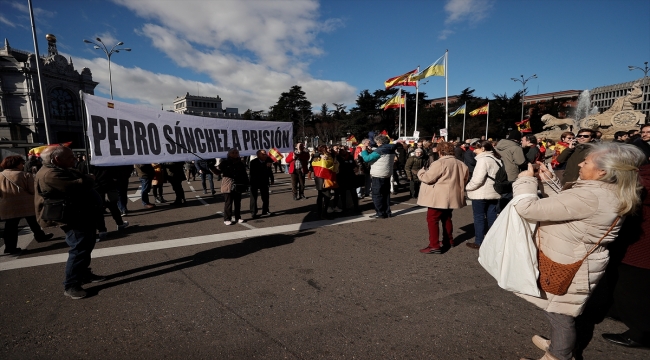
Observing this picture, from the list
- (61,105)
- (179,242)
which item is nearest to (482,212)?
(179,242)

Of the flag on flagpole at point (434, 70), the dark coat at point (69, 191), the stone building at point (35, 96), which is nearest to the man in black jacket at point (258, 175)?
the dark coat at point (69, 191)

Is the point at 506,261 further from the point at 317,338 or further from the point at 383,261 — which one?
the point at 383,261

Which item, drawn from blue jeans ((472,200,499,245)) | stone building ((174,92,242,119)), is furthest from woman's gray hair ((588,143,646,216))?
stone building ((174,92,242,119))

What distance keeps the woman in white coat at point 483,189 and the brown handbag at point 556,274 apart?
2.59 m

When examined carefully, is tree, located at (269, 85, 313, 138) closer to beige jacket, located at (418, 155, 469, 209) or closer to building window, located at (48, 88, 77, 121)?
building window, located at (48, 88, 77, 121)

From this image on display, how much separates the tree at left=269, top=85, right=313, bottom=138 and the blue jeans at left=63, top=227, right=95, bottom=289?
63.2 m

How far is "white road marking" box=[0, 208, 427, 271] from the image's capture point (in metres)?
4.72

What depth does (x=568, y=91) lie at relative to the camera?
9656 cm

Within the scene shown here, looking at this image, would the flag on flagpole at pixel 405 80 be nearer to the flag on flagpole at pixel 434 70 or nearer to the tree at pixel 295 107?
the flag on flagpole at pixel 434 70

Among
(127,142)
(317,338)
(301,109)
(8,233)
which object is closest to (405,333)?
(317,338)

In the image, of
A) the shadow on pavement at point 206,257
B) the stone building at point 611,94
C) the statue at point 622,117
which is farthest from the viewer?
the stone building at point 611,94

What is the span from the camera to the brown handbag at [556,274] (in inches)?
80.3

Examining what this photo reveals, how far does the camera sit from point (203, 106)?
107m

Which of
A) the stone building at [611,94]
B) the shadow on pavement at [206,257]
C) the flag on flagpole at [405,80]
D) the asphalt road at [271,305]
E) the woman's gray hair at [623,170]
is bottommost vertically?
the asphalt road at [271,305]
